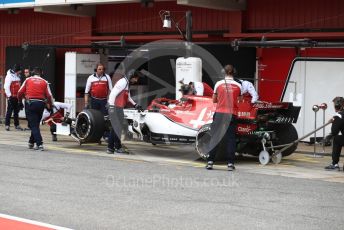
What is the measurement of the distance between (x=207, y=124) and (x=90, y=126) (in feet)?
10.5

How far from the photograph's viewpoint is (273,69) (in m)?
20.3

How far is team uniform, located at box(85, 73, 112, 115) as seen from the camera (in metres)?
17.8

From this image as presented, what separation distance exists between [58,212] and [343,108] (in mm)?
6925

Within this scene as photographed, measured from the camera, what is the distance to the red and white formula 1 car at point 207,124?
14.2 meters

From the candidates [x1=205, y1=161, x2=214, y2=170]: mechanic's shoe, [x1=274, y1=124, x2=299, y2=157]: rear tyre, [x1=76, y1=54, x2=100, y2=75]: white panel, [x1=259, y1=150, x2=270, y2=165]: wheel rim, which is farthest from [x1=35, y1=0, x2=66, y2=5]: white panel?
[x1=205, y1=161, x2=214, y2=170]: mechanic's shoe

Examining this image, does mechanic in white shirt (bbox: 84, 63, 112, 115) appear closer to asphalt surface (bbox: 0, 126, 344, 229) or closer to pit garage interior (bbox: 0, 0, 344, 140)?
asphalt surface (bbox: 0, 126, 344, 229)

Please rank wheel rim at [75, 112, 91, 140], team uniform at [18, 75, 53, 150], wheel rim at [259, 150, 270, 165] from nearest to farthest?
wheel rim at [259, 150, 270, 165] → team uniform at [18, 75, 53, 150] → wheel rim at [75, 112, 91, 140]

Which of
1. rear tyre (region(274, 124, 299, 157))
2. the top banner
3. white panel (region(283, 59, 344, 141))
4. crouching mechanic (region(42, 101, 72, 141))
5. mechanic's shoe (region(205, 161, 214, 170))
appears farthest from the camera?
the top banner

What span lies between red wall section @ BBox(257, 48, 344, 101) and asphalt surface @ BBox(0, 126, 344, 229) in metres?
4.34

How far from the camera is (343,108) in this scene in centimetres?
1403

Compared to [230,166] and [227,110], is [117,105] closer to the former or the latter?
[227,110]

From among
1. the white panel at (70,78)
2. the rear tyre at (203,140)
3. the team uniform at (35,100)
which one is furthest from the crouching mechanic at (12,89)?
the rear tyre at (203,140)

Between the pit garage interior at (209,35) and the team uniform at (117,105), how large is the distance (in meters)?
3.46

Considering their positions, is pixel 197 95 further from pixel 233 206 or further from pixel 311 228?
pixel 311 228
